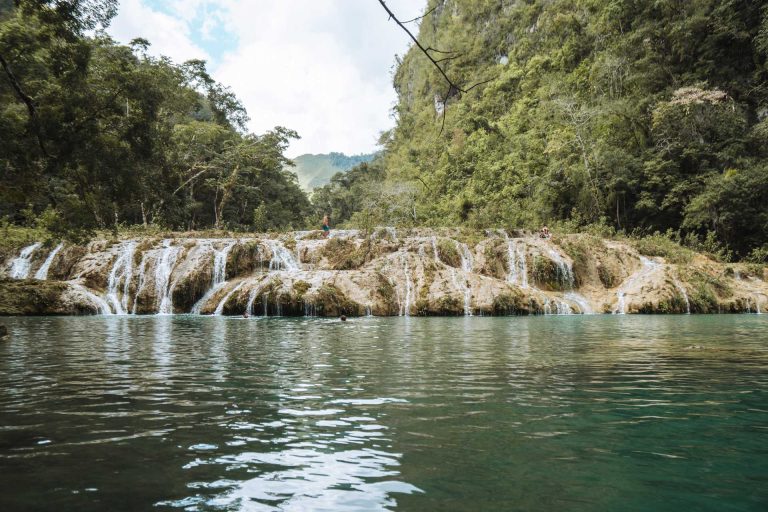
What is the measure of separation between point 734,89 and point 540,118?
46.8 feet

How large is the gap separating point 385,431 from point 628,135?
3287cm

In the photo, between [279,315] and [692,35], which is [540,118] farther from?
[279,315]

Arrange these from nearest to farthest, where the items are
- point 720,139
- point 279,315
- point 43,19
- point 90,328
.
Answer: point 43,19 → point 90,328 → point 279,315 → point 720,139

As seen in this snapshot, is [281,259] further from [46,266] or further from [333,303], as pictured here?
[46,266]

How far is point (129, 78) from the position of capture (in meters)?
11.4

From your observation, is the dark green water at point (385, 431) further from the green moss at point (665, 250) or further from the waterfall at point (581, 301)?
the green moss at point (665, 250)

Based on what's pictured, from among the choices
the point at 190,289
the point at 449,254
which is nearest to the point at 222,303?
the point at 190,289

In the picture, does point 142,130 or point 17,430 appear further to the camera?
point 142,130

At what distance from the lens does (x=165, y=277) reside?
2008cm

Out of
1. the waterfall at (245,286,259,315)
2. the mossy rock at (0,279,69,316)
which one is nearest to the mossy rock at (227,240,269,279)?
the waterfall at (245,286,259,315)

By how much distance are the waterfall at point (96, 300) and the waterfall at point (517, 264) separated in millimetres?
16686

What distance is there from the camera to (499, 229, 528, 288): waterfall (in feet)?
70.8

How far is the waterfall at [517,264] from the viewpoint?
21.6 m

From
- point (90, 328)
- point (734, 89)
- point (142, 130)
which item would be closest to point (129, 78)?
point (142, 130)
